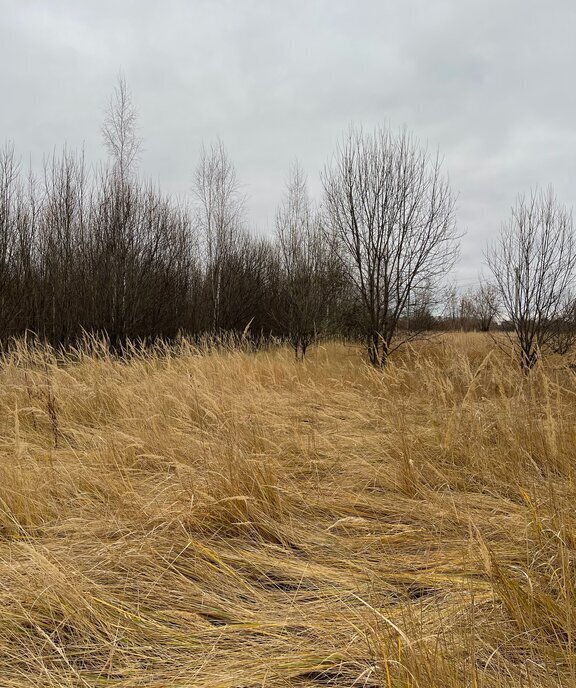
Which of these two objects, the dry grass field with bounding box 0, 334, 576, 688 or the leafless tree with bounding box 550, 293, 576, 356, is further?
the leafless tree with bounding box 550, 293, 576, 356

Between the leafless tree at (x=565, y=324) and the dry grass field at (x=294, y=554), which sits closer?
the dry grass field at (x=294, y=554)

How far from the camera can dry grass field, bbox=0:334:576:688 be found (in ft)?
3.80

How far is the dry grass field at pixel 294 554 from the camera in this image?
3.80ft

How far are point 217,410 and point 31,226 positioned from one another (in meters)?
9.62

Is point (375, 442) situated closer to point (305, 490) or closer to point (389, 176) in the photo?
point (305, 490)

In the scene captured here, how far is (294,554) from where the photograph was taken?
1.86 m

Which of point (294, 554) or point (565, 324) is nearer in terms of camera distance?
point (294, 554)

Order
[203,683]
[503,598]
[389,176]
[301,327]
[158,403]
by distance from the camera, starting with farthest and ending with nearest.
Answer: [301,327] → [389,176] → [158,403] → [503,598] → [203,683]

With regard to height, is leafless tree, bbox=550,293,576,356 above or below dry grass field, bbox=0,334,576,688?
above

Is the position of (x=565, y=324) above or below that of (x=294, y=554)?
above

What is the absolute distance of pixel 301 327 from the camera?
39.1ft

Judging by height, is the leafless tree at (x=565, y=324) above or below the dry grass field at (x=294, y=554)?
above

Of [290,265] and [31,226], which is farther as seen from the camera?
[290,265]

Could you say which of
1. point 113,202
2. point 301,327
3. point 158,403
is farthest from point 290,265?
point 158,403
